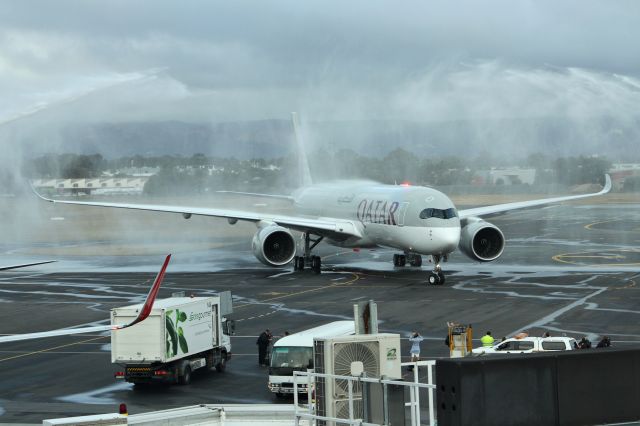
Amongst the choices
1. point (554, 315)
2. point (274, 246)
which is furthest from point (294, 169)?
point (554, 315)

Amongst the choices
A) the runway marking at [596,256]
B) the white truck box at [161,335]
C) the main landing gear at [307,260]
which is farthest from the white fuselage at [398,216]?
the white truck box at [161,335]

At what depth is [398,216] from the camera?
59.0 metres

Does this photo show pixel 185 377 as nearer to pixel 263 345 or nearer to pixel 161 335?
pixel 161 335

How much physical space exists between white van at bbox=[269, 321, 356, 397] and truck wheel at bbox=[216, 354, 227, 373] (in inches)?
155

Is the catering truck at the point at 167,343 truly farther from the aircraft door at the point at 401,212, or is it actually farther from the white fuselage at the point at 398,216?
the aircraft door at the point at 401,212

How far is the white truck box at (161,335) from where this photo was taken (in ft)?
113

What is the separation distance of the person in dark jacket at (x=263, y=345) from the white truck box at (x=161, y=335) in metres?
1.90

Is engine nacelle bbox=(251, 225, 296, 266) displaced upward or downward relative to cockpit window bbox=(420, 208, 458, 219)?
downward

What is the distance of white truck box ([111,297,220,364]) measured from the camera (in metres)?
34.4

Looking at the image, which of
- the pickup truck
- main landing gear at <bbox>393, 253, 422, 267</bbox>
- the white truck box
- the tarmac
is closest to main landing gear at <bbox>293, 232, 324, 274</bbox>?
the tarmac

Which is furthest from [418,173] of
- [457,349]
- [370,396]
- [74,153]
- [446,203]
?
[370,396]

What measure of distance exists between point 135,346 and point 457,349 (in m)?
10.8

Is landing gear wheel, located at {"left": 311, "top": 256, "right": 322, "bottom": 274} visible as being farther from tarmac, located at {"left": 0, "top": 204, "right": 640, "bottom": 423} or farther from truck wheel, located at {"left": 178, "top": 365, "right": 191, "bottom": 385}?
truck wheel, located at {"left": 178, "top": 365, "right": 191, "bottom": 385}

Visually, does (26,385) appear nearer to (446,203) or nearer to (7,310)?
(7,310)
